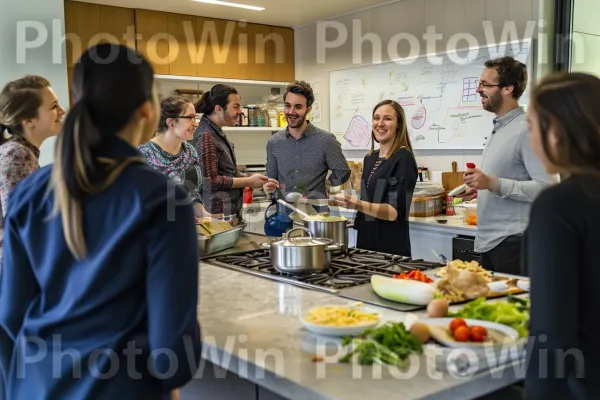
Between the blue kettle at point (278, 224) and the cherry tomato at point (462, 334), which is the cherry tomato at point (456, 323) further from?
the blue kettle at point (278, 224)

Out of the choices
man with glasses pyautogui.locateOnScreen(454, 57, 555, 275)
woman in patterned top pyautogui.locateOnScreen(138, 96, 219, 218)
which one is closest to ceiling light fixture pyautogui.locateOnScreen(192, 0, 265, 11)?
woman in patterned top pyautogui.locateOnScreen(138, 96, 219, 218)

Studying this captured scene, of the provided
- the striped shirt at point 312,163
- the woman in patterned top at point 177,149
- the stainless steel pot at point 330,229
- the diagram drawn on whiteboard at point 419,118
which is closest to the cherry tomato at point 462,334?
the stainless steel pot at point 330,229

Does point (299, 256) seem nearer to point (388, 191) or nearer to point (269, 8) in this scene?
point (388, 191)

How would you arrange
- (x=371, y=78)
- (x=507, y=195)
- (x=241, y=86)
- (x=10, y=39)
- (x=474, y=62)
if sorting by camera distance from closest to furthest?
1. (x=507, y=195)
2. (x=10, y=39)
3. (x=474, y=62)
4. (x=371, y=78)
5. (x=241, y=86)

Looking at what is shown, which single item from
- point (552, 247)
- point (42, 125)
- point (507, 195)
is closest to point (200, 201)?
point (42, 125)

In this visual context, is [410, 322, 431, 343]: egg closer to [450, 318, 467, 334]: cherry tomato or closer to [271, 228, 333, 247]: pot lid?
[450, 318, 467, 334]: cherry tomato

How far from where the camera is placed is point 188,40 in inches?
201

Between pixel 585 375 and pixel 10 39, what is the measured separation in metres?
3.70

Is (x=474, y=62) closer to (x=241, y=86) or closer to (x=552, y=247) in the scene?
(x=241, y=86)

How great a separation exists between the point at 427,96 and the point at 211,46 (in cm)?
201

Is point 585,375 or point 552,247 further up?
point 552,247

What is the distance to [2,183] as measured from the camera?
2055mm

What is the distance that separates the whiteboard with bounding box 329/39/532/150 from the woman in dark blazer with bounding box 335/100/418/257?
4.76ft

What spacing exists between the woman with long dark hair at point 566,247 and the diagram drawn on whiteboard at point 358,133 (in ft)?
13.2
